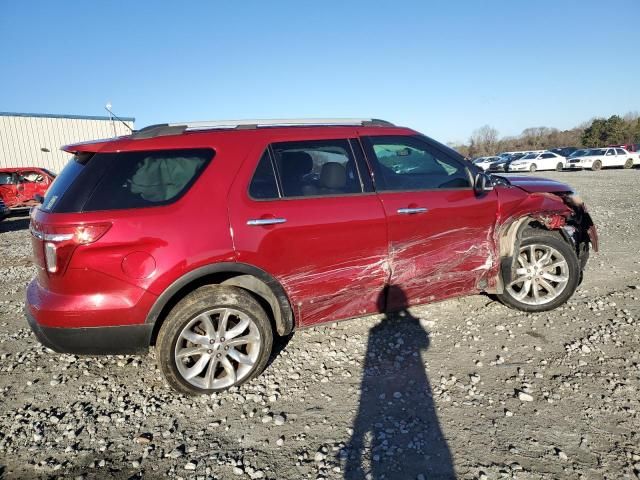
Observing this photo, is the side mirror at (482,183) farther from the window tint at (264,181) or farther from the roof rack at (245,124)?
the window tint at (264,181)

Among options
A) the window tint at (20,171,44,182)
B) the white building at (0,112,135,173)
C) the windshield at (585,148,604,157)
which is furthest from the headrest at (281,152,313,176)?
the windshield at (585,148,604,157)

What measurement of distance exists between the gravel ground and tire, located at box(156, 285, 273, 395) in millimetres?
144

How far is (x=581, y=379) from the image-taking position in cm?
293

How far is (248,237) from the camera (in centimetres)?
290

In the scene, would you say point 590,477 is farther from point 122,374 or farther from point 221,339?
point 122,374

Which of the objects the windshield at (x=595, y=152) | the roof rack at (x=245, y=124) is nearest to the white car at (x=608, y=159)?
the windshield at (x=595, y=152)

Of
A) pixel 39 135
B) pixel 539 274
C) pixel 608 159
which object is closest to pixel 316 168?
pixel 539 274

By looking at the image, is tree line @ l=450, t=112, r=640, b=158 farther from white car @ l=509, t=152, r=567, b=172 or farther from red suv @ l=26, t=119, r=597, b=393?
red suv @ l=26, t=119, r=597, b=393

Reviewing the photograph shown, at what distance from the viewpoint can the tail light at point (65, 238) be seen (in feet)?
8.42

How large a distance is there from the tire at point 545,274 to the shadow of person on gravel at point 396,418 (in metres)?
1.14

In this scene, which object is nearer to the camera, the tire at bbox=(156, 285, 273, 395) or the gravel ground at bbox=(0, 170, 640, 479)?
the gravel ground at bbox=(0, 170, 640, 479)

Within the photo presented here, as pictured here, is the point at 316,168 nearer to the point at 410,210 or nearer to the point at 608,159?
the point at 410,210

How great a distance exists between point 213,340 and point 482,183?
2636 millimetres

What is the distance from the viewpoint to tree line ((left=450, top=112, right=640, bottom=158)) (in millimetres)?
48969
